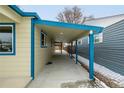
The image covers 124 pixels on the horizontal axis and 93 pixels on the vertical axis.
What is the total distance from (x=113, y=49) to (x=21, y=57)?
195 inches

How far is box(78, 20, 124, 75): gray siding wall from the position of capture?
686 cm

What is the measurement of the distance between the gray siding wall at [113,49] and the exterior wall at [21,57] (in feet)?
14.4

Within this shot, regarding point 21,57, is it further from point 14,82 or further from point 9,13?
point 9,13

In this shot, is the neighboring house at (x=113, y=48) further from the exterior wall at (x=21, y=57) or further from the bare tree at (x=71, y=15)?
the bare tree at (x=71, y=15)

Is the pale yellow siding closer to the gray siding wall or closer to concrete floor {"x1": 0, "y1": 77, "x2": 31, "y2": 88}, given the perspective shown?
concrete floor {"x1": 0, "y1": 77, "x2": 31, "y2": 88}

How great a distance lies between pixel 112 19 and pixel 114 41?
761cm

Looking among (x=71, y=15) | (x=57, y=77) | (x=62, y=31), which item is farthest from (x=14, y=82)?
(x=71, y=15)

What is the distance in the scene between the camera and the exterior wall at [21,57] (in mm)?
5805

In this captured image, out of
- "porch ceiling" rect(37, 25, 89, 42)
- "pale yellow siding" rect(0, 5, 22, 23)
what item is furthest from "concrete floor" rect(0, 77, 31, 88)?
"porch ceiling" rect(37, 25, 89, 42)

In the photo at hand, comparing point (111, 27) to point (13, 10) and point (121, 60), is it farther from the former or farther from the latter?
point (13, 10)

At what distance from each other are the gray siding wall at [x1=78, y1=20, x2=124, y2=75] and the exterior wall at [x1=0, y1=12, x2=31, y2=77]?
14.4ft

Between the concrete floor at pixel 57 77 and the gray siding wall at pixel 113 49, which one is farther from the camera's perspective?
the gray siding wall at pixel 113 49

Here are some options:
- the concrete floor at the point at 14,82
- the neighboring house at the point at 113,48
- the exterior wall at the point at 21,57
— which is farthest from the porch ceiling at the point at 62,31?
the concrete floor at the point at 14,82

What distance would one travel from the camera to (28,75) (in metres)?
5.86
